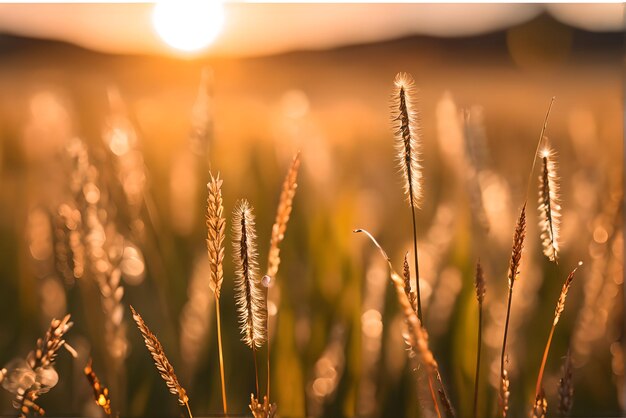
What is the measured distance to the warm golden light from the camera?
1537mm

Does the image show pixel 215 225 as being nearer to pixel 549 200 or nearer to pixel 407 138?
pixel 407 138

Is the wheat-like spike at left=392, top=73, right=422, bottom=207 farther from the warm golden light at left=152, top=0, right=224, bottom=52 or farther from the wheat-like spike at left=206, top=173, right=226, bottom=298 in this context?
the warm golden light at left=152, top=0, right=224, bottom=52

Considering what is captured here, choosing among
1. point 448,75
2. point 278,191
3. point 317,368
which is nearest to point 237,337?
point 317,368

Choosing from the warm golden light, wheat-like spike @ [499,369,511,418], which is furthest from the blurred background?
wheat-like spike @ [499,369,511,418]

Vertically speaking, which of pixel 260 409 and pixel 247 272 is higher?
pixel 247 272

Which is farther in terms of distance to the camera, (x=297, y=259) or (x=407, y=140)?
(x=297, y=259)

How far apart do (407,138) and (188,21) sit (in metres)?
1.08

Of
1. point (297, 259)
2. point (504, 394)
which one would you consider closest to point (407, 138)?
point (504, 394)

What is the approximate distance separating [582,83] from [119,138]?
2.88 meters

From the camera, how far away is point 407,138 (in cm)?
66

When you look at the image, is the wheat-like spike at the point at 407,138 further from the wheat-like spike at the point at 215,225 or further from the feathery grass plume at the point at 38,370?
the feathery grass plume at the point at 38,370

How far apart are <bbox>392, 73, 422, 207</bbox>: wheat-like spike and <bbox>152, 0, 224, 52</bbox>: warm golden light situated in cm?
90

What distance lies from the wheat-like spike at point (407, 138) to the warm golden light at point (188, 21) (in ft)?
2.97

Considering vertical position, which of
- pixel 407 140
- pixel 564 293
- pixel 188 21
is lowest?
pixel 564 293
